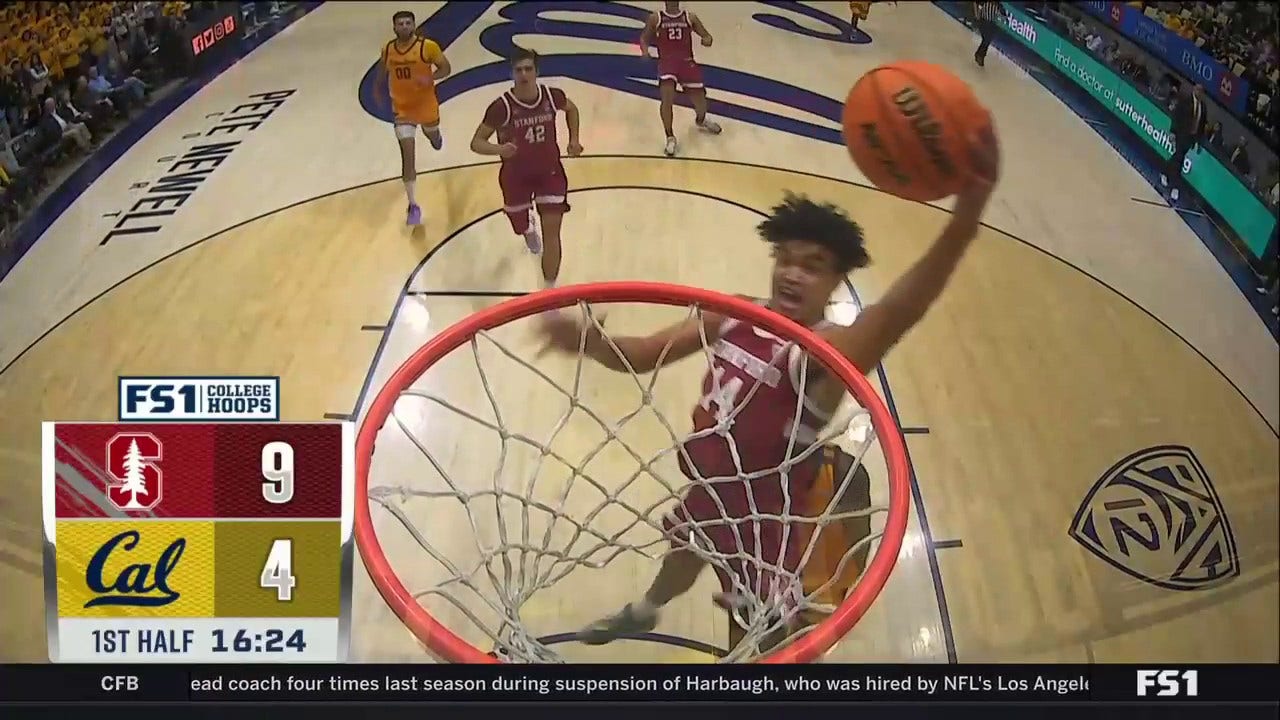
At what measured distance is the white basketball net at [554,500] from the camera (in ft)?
4.69

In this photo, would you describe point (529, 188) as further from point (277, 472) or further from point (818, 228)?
point (277, 472)

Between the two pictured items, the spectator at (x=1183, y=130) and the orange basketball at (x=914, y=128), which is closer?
the orange basketball at (x=914, y=128)

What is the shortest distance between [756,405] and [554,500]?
1.20 ft

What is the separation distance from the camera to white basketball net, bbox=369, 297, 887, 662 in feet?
4.69

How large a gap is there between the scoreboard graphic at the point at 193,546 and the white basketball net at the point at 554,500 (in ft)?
0.44

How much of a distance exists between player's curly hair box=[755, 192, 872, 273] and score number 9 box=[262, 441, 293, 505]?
2.80 feet

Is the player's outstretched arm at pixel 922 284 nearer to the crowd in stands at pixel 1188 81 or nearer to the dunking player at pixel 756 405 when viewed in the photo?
the dunking player at pixel 756 405

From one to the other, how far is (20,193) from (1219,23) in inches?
80.8
